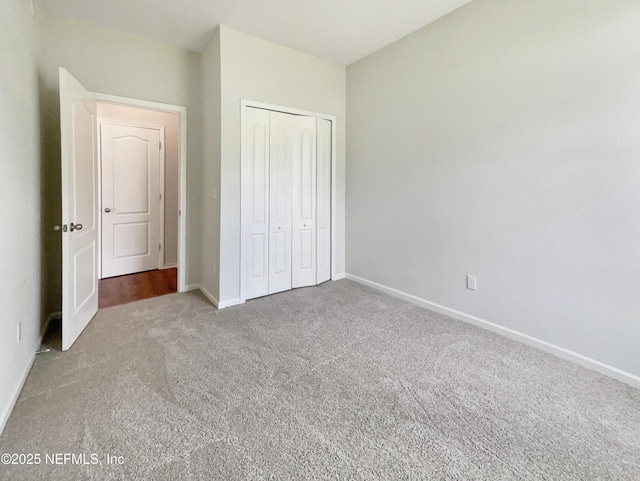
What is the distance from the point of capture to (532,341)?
94.7 inches

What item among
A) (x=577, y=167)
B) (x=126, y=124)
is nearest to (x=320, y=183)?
(x=577, y=167)

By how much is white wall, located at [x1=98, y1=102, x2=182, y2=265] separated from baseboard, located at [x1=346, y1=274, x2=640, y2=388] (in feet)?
10.9

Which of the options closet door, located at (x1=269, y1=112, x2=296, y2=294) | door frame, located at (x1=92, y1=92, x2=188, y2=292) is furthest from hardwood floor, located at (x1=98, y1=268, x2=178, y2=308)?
closet door, located at (x1=269, y1=112, x2=296, y2=294)

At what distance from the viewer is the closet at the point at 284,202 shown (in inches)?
131

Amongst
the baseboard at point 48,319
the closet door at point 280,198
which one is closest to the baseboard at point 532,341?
the closet door at point 280,198

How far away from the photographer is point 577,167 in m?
2.12

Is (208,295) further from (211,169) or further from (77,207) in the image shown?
(77,207)

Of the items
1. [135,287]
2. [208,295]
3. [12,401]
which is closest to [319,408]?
[12,401]

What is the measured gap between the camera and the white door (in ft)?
14.0

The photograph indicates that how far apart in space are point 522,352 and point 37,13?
4664 millimetres

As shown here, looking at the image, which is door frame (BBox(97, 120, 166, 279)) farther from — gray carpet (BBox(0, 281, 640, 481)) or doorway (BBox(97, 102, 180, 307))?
gray carpet (BBox(0, 281, 640, 481))

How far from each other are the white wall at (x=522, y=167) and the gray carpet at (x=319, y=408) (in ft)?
1.45

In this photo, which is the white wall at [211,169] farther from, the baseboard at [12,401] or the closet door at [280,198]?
the baseboard at [12,401]

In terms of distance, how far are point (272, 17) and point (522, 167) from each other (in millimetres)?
2516
